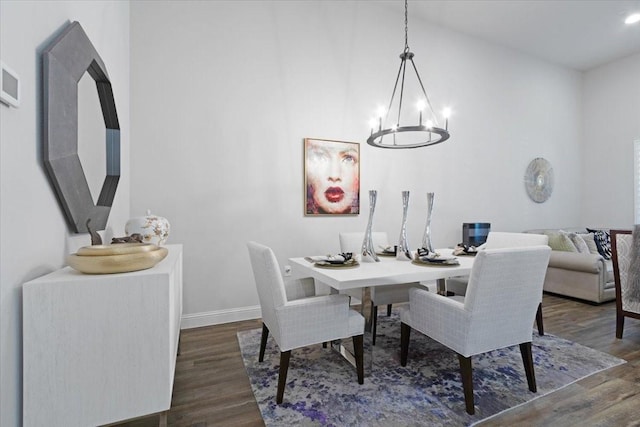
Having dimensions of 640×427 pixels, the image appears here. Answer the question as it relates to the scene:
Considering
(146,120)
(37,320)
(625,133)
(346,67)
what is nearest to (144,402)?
(37,320)

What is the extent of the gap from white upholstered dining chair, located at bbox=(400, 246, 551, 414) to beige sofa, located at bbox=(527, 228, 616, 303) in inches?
97.7

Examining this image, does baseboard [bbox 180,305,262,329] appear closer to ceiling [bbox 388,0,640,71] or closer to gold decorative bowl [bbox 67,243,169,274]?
gold decorative bowl [bbox 67,243,169,274]

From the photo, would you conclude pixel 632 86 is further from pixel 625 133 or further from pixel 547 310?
pixel 547 310

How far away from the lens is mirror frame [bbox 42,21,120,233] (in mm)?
1183

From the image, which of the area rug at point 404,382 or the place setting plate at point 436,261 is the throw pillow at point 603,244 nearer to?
the area rug at point 404,382

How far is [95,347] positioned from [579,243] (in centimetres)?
498

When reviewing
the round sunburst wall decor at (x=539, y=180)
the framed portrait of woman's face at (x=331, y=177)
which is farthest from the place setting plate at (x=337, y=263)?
the round sunburst wall decor at (x=539, y=180)

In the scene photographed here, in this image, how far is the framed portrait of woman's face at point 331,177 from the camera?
3357 mm

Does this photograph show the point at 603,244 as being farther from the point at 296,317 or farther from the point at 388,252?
the point at 296,317

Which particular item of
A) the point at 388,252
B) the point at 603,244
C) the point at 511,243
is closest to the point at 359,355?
the point at 388,252

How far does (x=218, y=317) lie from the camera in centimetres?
297

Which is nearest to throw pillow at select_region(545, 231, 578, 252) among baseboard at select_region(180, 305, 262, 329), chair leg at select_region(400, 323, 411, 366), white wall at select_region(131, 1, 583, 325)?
white wall at select_region(131, 1, 583, 325)

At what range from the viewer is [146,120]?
2.73 meters

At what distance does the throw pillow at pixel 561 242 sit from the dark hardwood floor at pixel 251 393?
1310 millimetres
